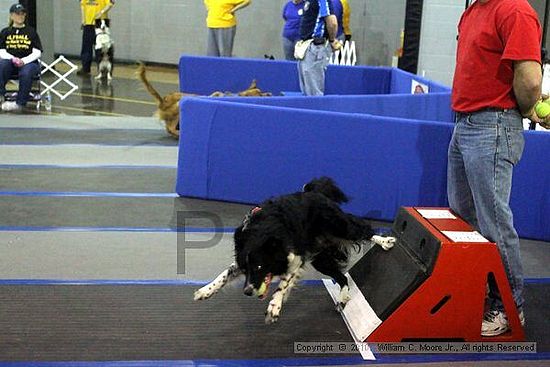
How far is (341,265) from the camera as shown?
4051mm

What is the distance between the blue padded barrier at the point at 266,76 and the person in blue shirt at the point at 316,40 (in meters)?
2.08

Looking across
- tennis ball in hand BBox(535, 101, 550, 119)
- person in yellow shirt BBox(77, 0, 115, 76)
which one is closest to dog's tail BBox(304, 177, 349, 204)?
tennis ball in hand BBox(535, 101, 550, 119)

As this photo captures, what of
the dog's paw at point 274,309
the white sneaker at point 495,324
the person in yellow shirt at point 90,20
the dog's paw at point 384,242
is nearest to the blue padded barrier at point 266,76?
the person in yellow shirt at point 90,20

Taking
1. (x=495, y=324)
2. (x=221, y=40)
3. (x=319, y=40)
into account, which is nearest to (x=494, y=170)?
(x=495, y=324)

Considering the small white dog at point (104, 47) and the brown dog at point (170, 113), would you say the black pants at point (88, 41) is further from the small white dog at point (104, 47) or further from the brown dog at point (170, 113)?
the brown dog at point (170, 113)

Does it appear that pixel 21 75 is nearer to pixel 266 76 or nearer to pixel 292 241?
pixel 266 76

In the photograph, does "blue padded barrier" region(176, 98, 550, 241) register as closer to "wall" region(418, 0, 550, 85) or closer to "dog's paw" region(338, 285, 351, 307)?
"dog's paw" region(338, 285, 351, 307)

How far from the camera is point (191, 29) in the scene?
18.0 meters

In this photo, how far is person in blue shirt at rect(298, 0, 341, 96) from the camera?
7.65 m

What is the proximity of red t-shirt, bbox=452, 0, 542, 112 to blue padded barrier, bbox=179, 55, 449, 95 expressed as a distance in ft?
21.8

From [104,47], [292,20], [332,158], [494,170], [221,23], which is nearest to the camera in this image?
[494,170]

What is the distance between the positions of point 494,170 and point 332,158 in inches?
91.5

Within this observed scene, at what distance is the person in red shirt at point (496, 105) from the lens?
130 inches

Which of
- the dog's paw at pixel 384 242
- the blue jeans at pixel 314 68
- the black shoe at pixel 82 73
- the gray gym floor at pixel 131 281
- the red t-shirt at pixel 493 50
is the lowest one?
the black shoe at pixel 82 73
